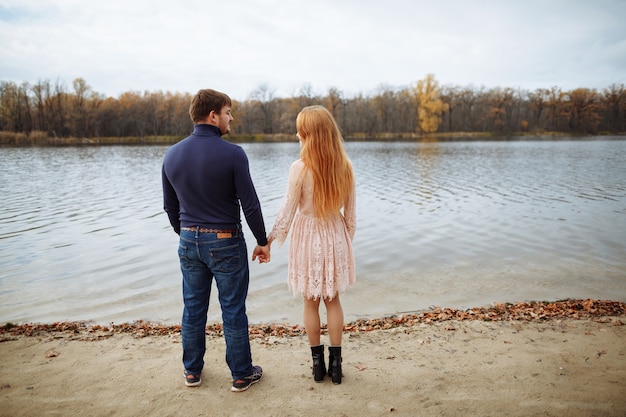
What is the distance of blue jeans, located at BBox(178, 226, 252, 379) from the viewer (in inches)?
135

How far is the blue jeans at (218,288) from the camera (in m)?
3.42

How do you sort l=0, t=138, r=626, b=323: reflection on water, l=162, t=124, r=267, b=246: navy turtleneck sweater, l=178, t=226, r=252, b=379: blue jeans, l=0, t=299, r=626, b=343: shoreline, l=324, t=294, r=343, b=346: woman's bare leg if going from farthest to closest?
1. l=0, t=138, r=626, b=323: reflection on water
2. l=0, t=299, r=626, b=343: shoreline
3. l=324, t=294, r=343, b=346: woman's bare leg
4. l=178, t=226, r=252, b=379: blue jeans
5. l=162, t=124, r=267, b=246: navy turtleneck sweater

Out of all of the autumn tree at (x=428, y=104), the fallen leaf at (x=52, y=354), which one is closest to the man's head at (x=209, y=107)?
the fallen leaf at (x=52, y=354)

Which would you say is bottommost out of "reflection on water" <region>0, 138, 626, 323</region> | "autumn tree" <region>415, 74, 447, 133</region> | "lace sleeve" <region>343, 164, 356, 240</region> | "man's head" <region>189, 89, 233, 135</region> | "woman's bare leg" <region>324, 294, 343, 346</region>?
"reflection on water" <region>0, 138, 626, 323</region>

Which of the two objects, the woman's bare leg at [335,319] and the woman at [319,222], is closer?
the woman at [319,222]

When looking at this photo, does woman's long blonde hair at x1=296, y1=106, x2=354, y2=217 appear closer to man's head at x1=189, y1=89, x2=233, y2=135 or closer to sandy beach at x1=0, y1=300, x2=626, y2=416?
man's head at x1=189, y1=89, x2=233, y2=135

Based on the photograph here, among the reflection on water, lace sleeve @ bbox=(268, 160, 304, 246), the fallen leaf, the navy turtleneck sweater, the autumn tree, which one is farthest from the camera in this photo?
the autumn tree

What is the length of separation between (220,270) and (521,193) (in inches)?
699

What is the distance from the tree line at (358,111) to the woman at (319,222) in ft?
252

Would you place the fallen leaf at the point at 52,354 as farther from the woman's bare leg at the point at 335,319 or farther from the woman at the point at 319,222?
the woman's bare leg at the point at 335,319

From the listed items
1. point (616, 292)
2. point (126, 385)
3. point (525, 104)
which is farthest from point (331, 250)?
point (525, 104)

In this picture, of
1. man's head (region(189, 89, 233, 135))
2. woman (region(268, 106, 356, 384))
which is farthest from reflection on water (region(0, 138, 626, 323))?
man's head (region(189, 89, 233, 135))

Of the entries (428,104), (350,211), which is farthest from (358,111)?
(350,211)

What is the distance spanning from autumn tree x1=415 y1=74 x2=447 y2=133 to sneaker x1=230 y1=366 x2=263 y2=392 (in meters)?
77.2
